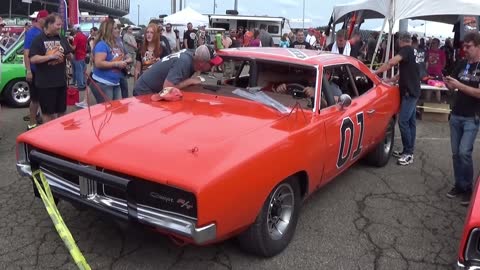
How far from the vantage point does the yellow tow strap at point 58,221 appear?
252cm

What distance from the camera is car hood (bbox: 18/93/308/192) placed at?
2758 millimetres

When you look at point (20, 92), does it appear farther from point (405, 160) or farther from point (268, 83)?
point (405, 160)

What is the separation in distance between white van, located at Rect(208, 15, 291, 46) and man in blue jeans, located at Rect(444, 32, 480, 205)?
24.8 meters

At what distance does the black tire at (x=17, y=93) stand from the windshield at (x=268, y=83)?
17.7 feet

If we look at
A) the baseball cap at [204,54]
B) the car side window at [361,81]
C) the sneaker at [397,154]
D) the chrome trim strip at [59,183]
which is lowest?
the sneaker at [397,154]

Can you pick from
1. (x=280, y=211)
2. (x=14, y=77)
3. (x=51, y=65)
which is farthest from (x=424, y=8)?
(x=14, y=77)

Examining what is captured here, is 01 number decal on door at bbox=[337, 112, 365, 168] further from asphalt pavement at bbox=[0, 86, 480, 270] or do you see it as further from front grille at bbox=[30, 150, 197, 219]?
front grille at bbox=[30, 150, 197, 219]

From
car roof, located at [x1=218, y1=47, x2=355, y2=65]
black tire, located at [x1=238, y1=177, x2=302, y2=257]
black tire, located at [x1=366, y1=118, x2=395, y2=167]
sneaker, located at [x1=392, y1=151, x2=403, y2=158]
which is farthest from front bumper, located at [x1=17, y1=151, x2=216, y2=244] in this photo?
sneaker, located at [x1=392, y1=151, x2=403, y2=158]

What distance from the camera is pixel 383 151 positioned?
554 centimetres

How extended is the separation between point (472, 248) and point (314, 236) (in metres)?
1.33

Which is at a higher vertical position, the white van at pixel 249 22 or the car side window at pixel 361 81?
the white van at pixel 249 22

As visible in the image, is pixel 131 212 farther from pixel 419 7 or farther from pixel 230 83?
pixel 419 7

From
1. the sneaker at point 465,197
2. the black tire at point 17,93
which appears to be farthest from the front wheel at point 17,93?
the sneaker at point 465,197

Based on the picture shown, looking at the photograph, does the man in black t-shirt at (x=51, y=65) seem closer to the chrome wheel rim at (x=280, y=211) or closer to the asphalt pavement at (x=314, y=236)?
the asphalt pavement at (x=314, y=236)
